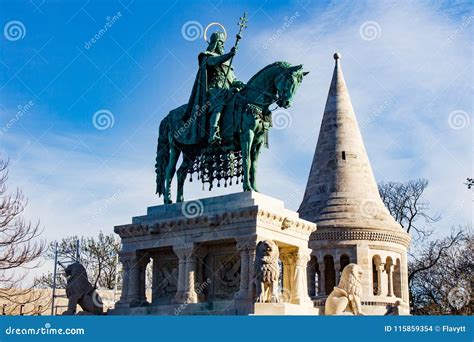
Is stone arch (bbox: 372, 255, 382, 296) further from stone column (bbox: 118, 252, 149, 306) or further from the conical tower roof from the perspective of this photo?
stone column (bbox: 118, 252, 149, 306)

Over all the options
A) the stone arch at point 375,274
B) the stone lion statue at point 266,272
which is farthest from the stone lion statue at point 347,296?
the stone arch at point 375,274

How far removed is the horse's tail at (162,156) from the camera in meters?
17.6

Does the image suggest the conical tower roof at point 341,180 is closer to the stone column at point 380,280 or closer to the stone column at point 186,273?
the stone column at point 380,280

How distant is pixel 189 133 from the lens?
16.9 metres

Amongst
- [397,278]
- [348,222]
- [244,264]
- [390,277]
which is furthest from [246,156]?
[397,278]

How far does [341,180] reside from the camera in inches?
1136

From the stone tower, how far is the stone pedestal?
10.7m

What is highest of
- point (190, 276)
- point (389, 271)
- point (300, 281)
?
point (389, 271)

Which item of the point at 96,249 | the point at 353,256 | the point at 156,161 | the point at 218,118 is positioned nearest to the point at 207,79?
the point at 218,118

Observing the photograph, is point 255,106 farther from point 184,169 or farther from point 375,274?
point 375,274

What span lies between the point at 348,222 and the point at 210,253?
1269cm

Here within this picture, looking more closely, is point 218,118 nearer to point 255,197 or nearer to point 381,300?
point 255,197

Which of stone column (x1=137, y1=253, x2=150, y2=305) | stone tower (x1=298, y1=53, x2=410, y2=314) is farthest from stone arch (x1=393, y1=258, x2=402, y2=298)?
stone column (x1=137, y1=253, x2=150, y2=305)

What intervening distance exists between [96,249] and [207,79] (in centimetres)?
2344
